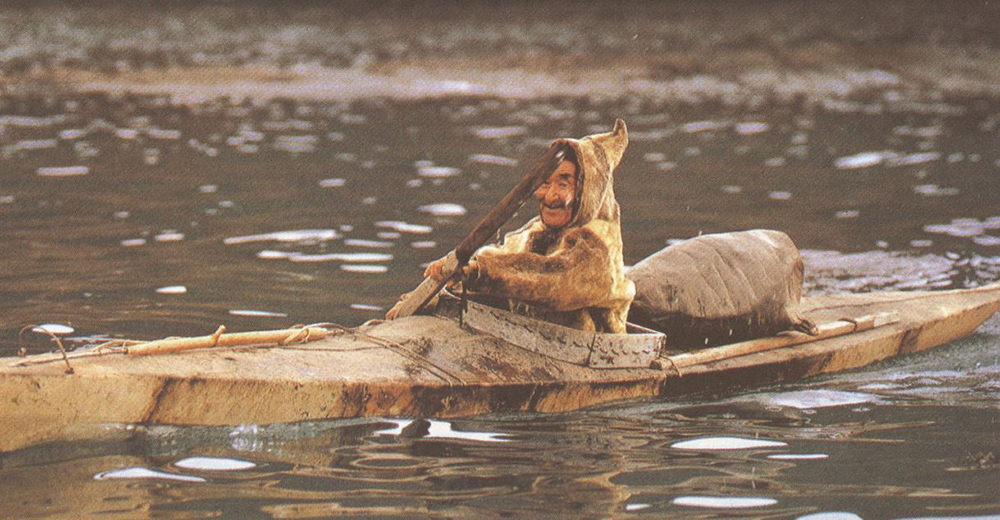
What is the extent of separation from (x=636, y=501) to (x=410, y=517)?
0.88 m

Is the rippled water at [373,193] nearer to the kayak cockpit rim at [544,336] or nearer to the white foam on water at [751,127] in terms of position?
the white foam on water at [751,127]

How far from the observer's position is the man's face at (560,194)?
6.73 meters

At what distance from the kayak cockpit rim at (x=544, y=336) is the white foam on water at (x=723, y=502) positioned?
5.10 feet

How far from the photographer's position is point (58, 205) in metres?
13.0

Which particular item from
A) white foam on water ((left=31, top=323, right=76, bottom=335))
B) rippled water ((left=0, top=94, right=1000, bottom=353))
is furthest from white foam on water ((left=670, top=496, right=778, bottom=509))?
white foam on water ((left=31, top=323, right=76, bottom=335))

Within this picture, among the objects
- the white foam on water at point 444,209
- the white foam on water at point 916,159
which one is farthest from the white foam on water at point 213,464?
the white foam on water at point 916,159

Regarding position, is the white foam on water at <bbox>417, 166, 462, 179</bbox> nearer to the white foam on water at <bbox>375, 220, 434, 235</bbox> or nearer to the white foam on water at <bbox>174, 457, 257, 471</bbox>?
the white foam on water at <bbox>375, 220, 434, 235</bbox>

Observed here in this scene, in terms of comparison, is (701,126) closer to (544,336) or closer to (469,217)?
(469,217)

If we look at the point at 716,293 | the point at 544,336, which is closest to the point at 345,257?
the point at 716,293

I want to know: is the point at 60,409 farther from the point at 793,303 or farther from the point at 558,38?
the point at 558,38

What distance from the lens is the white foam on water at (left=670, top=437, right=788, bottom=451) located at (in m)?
6.29

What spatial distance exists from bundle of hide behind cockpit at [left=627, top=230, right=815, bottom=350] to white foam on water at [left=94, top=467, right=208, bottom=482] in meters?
2.91

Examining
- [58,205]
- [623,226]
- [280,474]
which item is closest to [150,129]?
[58,205]

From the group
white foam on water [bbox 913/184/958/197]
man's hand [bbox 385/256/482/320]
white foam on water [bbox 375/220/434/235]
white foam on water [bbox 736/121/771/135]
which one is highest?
man's hand [bbox 385/256/482/320]
